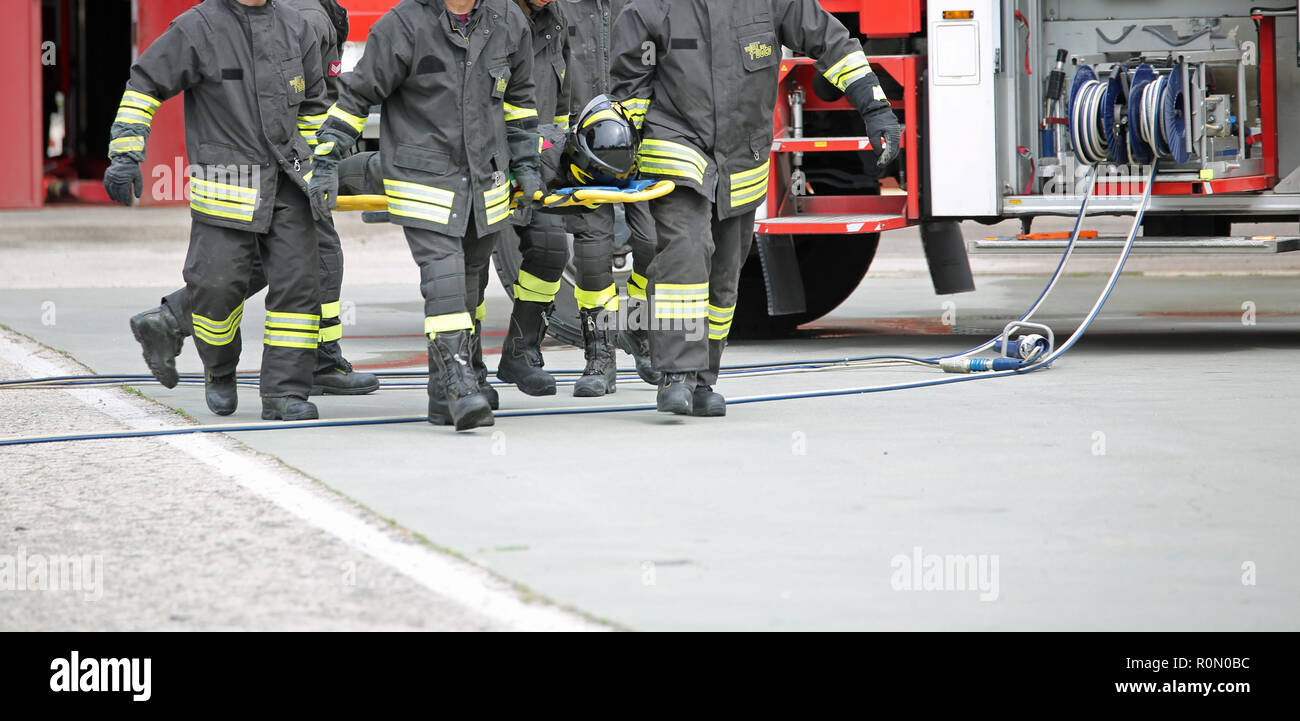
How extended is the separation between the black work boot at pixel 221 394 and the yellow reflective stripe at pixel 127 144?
0.92 m

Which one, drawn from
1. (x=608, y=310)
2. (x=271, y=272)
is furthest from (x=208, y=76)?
(x=608, y=310)

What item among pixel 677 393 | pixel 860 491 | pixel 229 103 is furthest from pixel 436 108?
pixel 860 491

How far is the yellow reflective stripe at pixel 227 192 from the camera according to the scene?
21.1ft

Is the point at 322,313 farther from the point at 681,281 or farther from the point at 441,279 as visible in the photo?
the point at 681,281

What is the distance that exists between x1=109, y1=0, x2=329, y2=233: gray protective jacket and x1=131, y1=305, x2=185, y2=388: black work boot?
0.54 meters

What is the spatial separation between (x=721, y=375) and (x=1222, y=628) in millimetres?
4565

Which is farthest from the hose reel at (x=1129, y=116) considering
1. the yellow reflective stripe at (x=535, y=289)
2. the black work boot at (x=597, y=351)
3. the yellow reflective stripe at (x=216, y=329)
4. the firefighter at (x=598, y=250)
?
the yellow reflective stripe at (x=216, y=329)

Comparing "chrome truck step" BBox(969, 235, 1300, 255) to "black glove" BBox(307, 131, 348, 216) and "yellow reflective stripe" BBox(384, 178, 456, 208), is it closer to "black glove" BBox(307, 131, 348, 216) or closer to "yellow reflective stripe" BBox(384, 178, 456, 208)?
"yellow reflective stripe" BBox(384, 178, 456, 208)

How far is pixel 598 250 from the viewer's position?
744cm

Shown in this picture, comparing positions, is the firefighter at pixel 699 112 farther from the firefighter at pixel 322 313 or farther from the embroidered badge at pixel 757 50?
the firefighter at pixel 322 313

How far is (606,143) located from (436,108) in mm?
625

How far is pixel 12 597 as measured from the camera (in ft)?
12.9

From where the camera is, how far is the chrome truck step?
808cm

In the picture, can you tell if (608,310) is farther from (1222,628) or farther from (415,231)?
(1222,628)
